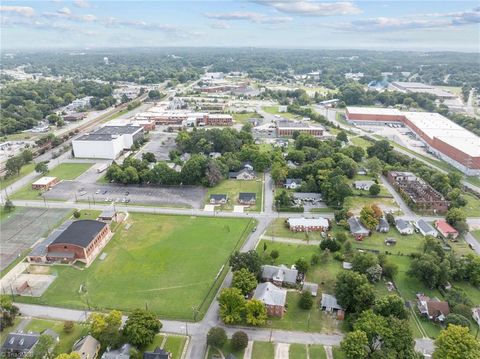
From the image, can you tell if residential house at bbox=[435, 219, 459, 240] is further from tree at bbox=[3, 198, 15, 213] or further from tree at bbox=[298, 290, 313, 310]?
tree at bbox=[3, 198, 15, 213]

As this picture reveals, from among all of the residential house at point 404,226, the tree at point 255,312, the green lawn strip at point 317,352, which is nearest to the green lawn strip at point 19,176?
the tree at point 255,312

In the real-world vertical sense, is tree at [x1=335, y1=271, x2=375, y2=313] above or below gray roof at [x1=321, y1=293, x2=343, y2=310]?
above

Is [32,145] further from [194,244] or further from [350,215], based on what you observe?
[350,215]

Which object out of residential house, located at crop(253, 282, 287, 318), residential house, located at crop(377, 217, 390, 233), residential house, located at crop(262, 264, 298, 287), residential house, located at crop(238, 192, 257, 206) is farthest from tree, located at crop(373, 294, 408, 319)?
residential house, located at crop(238, 192, 257, 206)

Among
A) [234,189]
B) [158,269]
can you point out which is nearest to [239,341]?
[158,269]

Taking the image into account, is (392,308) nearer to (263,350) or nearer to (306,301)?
(306,301)
